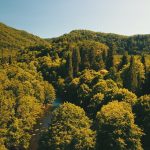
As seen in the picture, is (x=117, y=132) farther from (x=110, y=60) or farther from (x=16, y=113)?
(x=110, y=60)

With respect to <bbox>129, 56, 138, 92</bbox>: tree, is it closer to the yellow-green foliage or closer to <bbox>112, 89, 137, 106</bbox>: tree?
<bbox>112, 89, 137, 106</bbox>: tree

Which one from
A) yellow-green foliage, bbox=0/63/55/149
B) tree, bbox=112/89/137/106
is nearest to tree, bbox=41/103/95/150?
yellow-green foliage, bbox=0/63/55/149

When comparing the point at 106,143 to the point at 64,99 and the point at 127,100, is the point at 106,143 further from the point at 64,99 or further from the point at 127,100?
the point at 64,99

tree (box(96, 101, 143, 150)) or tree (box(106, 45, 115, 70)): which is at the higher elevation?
tree (box(106, 45, 115, 70))

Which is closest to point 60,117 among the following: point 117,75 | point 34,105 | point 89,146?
point 89,146

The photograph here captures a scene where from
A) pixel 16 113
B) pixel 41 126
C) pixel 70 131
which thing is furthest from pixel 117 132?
pixel 41 126

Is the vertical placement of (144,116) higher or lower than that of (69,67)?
lower

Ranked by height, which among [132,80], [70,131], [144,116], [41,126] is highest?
[132,80]
